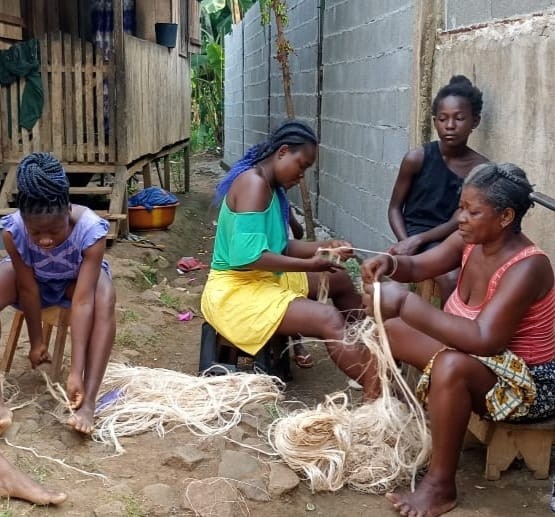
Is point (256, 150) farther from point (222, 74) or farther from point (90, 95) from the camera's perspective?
point (222, 74)

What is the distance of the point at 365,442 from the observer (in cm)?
330

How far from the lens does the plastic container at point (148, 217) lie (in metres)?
8.77

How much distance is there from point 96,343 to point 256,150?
4.48 feet

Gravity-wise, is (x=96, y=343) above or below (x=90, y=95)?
below

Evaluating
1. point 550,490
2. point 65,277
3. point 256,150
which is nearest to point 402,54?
point 256,150

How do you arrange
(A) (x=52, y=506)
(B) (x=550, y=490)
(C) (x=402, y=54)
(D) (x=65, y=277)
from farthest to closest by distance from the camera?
1. (C) (x=402, y=54)
2. (D) (x=65, y=277)
3. (B) (x=550, y=490)
4. (A) (x=52, y=506)

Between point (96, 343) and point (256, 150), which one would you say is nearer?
point (96, 343)

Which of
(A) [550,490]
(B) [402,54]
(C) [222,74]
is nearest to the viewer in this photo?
(A) [550,490]

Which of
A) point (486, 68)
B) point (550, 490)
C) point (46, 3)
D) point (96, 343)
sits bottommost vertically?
point (550, 490)

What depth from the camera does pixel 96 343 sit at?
11.6 feet

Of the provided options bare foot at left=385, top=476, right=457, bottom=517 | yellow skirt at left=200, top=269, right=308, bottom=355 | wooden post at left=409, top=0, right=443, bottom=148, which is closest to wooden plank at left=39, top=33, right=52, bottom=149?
wooden post at left=409, top=0, right=443, bottom=148

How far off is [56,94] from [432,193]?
4.82m

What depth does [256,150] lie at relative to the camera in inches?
166

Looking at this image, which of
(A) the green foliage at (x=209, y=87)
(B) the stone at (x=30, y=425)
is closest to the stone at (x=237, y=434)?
(B) the stone at (x=30, y=425)
